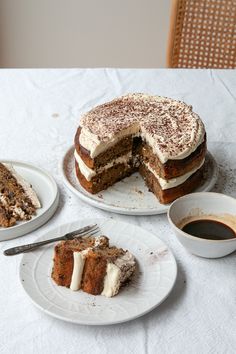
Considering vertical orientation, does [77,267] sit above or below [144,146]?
above

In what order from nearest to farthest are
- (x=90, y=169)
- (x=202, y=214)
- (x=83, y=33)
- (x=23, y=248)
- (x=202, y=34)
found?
(x=23, y=248)
(x=202, y=214)
(x=90, y=169)
(x=202, y=34)
(x=83, y=33)

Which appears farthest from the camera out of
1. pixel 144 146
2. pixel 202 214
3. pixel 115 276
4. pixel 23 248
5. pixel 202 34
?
pixel 202 34

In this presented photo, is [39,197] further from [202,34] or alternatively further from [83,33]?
[83,33]

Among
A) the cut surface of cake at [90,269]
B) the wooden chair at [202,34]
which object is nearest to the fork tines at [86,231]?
the cut surface of cake at [90,269]

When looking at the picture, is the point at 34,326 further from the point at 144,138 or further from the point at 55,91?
the point at 55,91

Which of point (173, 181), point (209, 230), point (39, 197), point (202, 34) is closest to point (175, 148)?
point (173, 181)

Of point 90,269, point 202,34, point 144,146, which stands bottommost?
point 202,34

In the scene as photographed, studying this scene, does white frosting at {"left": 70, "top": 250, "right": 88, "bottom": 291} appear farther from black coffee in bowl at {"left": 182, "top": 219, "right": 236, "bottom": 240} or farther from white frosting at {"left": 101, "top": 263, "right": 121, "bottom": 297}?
black coffee in bowl at {"left": 182, "top": 219, "right": 236, "bottom": 240}

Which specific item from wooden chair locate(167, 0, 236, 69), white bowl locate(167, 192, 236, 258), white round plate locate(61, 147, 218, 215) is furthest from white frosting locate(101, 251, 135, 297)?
wooden chair locate(167, 0, 236, 69)
